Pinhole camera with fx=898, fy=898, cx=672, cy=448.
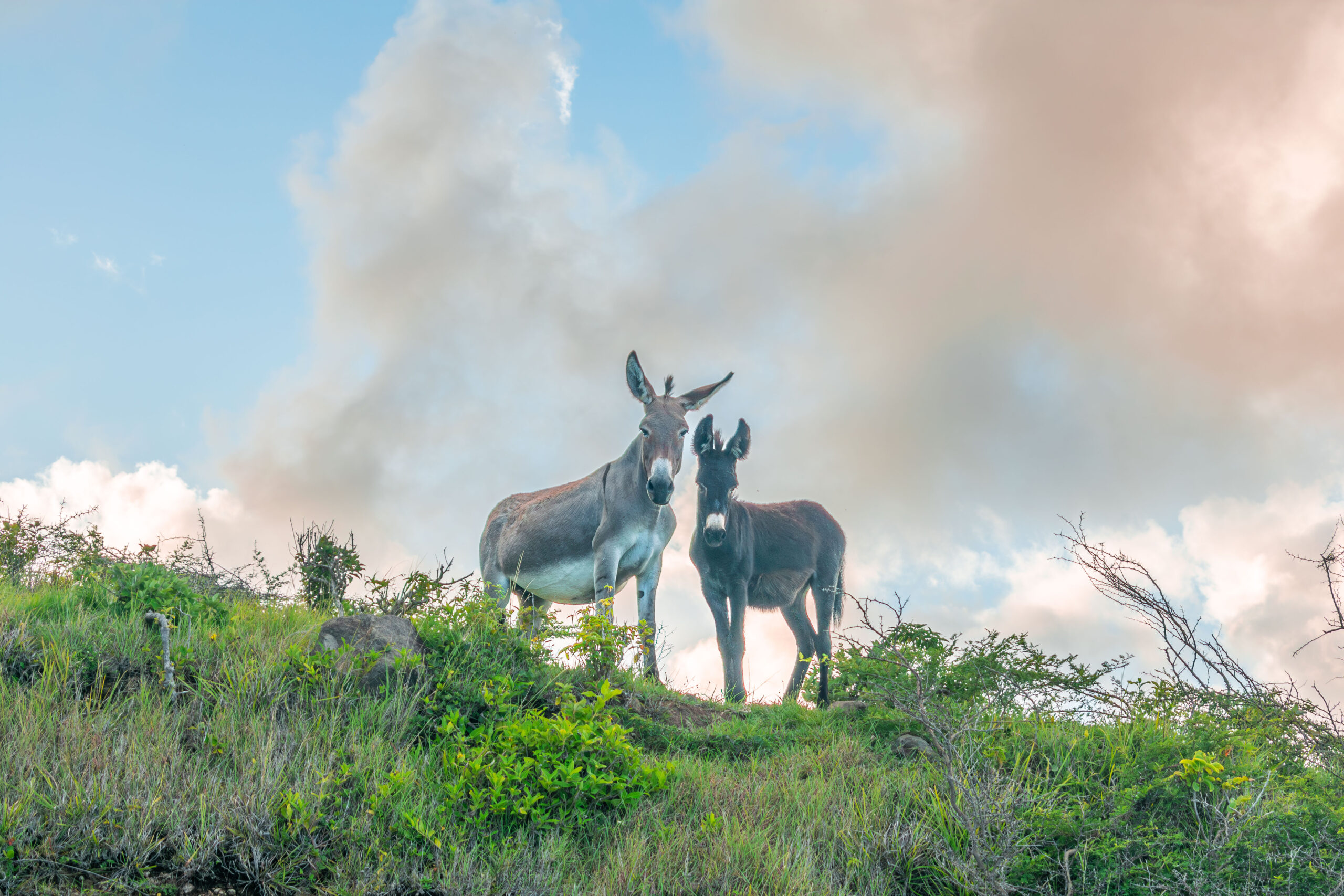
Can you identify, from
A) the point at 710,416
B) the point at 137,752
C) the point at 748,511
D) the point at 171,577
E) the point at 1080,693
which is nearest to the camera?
the point at 137,752

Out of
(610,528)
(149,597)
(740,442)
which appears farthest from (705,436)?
(149,597)

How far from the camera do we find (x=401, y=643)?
7.17 metres

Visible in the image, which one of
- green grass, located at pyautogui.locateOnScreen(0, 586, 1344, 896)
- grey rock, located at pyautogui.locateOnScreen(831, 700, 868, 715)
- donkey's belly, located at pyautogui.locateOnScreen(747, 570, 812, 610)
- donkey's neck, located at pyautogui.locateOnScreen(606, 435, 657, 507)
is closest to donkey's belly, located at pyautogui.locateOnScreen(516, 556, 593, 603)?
donkey's neck, located at pyautogui.locateOnScreen(606, 435, 657, 507)

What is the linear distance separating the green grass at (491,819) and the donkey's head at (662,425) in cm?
354

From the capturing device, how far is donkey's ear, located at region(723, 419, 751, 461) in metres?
12.5

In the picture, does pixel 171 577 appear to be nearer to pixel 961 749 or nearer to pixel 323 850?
pixel 323 850

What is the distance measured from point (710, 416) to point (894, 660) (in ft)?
16.6

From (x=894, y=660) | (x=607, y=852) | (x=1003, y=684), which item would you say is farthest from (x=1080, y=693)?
(x=607, y=852)

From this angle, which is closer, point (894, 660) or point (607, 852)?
point (607, 852)

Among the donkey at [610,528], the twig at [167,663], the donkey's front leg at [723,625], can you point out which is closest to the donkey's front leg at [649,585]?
the donkey at [610,528]

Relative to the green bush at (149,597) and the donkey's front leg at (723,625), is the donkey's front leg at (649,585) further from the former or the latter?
the green bush at (149,597)

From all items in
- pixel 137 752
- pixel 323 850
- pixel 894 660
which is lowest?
pixel 323 850

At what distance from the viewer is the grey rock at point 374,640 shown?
6.82m

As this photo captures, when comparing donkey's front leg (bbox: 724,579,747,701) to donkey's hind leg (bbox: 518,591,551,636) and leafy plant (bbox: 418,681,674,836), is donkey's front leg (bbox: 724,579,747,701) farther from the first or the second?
leafy plant (bbox: 418,681,674,836)
